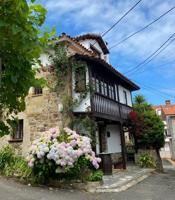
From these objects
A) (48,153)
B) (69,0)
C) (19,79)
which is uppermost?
(69,0)

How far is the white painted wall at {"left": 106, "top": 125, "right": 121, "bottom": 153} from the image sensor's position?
15705mm

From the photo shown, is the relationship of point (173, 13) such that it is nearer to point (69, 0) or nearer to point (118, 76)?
point (69, 0)

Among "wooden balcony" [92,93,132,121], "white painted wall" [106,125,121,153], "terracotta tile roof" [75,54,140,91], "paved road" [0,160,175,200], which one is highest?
"terracotta tile roof" [75,54,140,91]

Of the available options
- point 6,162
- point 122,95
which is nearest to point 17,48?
point 6,162

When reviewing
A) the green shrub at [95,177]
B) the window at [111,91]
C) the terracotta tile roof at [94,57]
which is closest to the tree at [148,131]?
the window at [111,91]

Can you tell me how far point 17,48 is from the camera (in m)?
2.20

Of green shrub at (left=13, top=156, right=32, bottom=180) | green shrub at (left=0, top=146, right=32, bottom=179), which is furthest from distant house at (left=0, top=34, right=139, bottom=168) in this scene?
green shrub at (left=13, top=156, right=32, bottom=180)

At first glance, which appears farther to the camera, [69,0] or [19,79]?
[69,0]

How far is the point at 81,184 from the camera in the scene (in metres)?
8.27

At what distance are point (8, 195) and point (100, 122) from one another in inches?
348

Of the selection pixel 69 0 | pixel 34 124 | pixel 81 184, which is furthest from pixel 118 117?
pixel 69 0

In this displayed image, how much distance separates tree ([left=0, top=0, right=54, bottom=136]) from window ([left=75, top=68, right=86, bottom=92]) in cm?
952

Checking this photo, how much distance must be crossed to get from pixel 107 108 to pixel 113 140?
14.0 feet

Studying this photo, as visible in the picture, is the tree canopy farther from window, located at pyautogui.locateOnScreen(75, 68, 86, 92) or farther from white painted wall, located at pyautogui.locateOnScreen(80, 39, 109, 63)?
white painted wall, located at pyautogui.locateOnScreen(80, 39, 109, 63)
